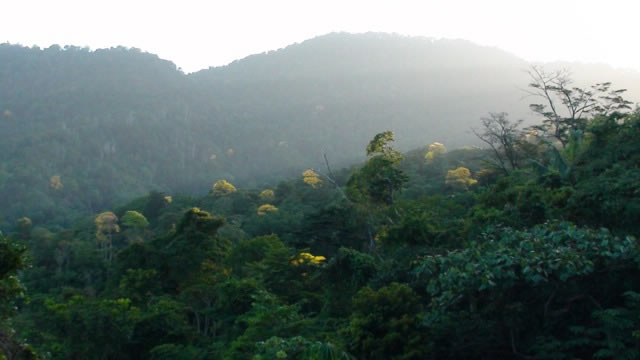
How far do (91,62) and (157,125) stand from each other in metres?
43.7

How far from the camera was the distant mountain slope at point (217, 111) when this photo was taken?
92000 millimetres

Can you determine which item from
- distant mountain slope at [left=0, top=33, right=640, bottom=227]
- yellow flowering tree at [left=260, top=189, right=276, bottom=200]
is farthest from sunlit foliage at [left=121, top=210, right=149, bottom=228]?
distant mountain slope at [left=0, top=33, right=640, bottom=227]

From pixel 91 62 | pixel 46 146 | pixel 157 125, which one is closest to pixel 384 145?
pixel 46 146

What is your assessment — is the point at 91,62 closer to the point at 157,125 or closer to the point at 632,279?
the point at 157,125

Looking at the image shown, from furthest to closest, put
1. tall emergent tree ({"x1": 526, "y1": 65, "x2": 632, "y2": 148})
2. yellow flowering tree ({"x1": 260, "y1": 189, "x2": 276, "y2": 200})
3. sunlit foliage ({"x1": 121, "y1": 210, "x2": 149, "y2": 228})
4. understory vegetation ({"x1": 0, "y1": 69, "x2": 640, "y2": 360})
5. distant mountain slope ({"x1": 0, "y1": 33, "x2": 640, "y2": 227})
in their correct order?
distant mountain slope ({"x1": 0, "y1": 33, "x2": 640, "y2": 227}) < yellow flowering tree ({"x1": 260, "y1": 189, "x2": 276, "y2": 200}) < sunlit foliage ({"x1": 121, "y1": 210, "x2": 149, "y2": 228}) < tall emergent tree ({"x1": 526, "y1": 65, "x2": 632, "y2": 148}) < understory vegetation ({"x1": 0, "y1": 69, "x2": 640, "y2": 360})

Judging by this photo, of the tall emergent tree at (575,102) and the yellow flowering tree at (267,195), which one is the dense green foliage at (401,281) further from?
the yellow flowering tree at (267,195)

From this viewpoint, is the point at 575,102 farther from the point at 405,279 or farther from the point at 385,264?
the point at 405,279

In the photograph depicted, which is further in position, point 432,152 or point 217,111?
point 217,111

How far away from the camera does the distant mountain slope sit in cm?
9200

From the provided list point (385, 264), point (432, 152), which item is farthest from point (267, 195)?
point (385, 264)

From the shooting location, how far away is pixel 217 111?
126 meters

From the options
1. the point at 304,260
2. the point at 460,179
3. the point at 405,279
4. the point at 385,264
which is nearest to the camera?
the point at 405,279

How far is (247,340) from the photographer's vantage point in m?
13.1

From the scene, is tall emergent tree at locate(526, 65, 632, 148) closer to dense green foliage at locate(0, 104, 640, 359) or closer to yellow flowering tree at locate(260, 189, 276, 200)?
dense green foliage at locate(0, 104, 640, 359)
